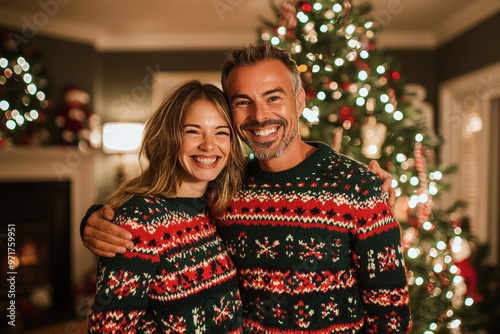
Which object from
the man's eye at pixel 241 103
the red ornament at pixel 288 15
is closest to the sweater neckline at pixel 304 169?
the man's eye at pixel 241 103

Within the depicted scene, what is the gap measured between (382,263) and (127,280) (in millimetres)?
835

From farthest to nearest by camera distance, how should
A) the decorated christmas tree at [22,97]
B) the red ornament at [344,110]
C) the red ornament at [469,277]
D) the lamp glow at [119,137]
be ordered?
the lamp glow at [119,137] < the decorated christmas tree at [22,97] < the red ornament at [469,277] < the red ornament at [344,110]

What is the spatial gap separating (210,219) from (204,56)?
10.7 ft

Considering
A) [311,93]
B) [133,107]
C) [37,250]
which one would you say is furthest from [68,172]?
[311,93]

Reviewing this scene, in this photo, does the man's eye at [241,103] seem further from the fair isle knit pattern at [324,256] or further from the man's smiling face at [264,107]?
the fair isle knit pattern at [324,256]

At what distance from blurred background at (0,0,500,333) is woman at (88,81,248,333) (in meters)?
1.12

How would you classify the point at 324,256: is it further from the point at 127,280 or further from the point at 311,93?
the point at 311,93

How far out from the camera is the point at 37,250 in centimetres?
379

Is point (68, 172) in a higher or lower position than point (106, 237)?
higher

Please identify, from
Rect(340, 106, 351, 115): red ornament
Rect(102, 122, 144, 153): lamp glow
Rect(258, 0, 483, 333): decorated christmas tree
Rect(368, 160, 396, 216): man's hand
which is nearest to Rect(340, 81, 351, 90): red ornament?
Rect(258, 0, 483, 333): decorated christmas tree

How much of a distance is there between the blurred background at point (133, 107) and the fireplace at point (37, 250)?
1 centimetres

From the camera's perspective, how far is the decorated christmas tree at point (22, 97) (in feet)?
10.8

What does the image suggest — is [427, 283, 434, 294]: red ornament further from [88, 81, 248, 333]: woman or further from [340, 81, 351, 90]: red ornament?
[88, 81, 248, 333]: woman

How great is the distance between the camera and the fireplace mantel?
3.55 meters
